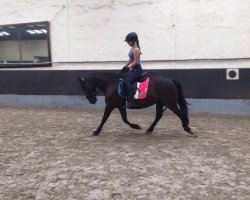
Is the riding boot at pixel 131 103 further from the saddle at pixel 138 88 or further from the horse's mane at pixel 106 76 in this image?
the horse's mane at pixel 106 76

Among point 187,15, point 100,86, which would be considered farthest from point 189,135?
point 187,15

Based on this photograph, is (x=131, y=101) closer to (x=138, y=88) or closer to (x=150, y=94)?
(x=138, y=88)

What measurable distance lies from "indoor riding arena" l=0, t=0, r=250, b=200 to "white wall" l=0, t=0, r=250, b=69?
0.03 meters

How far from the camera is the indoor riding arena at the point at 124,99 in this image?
4918mm

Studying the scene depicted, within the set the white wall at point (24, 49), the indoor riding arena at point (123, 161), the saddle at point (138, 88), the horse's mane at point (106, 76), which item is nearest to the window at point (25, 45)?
the white wall at point (24, 49)

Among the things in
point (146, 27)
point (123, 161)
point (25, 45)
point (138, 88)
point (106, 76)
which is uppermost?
point (146, 27)

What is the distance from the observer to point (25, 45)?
12711 mm

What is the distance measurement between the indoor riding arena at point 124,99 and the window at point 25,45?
0.13ft

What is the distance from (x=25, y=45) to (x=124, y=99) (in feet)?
21.9

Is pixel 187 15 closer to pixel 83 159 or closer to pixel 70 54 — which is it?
pixel 70 54

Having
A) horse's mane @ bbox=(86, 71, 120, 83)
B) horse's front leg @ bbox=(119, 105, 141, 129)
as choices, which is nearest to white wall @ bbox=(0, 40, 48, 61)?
horse's mane @ bbox=(86, 71, 120, 83)

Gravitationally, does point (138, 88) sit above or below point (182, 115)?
above

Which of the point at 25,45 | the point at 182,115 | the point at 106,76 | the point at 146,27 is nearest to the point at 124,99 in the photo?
the point at 106,76

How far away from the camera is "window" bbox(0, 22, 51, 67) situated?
489 inches
